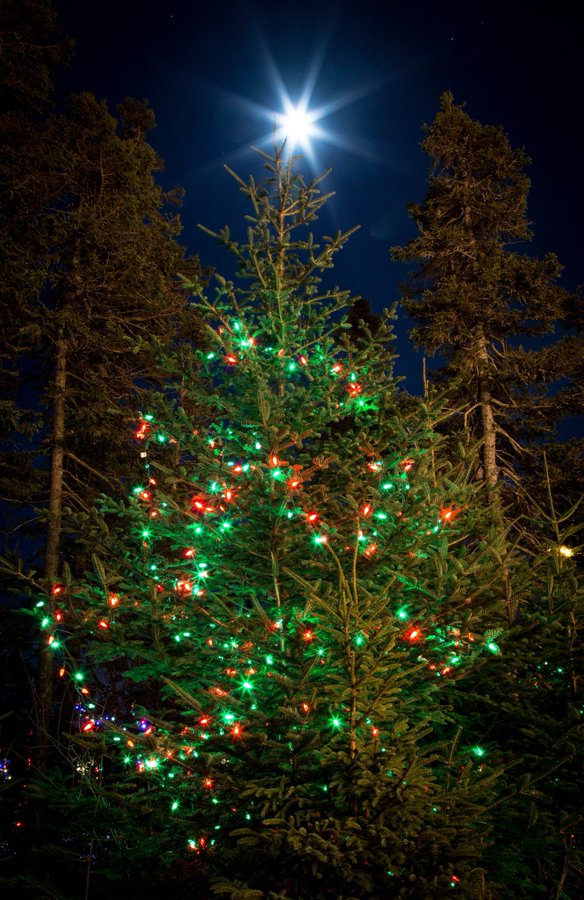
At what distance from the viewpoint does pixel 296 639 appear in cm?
267

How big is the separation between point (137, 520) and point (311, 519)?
69.5 inches

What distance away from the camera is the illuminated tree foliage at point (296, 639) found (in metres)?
2.51

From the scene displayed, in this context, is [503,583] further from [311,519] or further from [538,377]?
[538,377]

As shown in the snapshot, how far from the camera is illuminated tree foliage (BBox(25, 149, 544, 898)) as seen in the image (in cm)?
251

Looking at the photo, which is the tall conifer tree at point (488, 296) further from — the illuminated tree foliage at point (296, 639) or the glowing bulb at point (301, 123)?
the illuminated tree foliage at point (296, 639)

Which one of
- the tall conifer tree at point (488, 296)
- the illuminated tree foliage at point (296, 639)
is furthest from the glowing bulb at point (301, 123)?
the tall conifer tree at point (488, 296)

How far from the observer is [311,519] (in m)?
4.27

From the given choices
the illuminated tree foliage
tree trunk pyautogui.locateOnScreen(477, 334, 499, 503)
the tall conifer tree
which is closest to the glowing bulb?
the illuminated tree foliage

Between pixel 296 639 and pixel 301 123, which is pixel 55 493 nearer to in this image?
pixel 296 639

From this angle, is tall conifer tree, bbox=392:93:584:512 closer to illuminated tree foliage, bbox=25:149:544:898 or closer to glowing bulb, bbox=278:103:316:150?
glowing bulb, bbox=278:103:316:150

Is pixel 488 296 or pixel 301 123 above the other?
pixel 301 123

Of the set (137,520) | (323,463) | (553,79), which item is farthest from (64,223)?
(553,79)

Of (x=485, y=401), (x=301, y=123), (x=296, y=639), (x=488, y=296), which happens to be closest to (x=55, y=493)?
(x=296, y=639)

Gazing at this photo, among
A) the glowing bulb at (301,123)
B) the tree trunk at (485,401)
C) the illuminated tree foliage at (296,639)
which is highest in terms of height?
the glowing bulb at (301,123)
